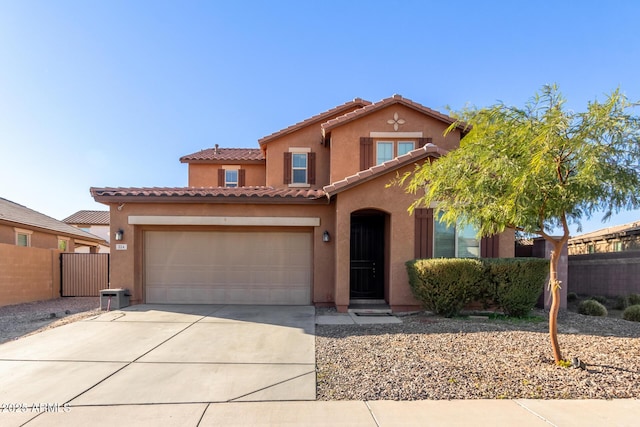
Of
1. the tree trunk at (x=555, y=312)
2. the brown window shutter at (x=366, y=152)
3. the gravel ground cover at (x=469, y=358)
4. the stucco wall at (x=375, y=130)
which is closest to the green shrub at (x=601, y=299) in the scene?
the gravel ground cover at (x=469, y=358)

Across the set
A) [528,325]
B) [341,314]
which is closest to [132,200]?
[341,314]

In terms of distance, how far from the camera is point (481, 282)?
336 inches

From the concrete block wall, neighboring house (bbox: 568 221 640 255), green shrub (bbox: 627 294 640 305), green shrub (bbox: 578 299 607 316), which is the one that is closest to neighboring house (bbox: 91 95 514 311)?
green shrub (bbox: 578 299 607 316)

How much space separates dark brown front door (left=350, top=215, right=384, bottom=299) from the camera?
10.9 metres

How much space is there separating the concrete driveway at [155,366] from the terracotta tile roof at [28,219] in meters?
9.02

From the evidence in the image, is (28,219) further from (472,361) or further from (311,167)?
(472,361)

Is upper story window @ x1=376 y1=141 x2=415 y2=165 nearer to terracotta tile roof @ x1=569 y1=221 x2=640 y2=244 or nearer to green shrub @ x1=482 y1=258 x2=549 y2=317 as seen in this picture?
green shrub @ x1=482 y1=258 x2=549 y2=317

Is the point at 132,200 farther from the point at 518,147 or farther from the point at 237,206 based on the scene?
the point at 518,147

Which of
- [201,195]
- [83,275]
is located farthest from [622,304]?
[83,275]

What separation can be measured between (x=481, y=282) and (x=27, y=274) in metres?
14.8

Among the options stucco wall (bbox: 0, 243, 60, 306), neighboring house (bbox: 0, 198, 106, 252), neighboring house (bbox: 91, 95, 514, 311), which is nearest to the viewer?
neighboring house (bbox: 91, 95, 514, 311)

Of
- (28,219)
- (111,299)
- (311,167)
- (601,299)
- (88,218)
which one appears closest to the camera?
(111,299)

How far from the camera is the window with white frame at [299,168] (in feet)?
45.8

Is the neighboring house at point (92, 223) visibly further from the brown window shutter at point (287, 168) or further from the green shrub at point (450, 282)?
the green shrub at point (450, 282)
